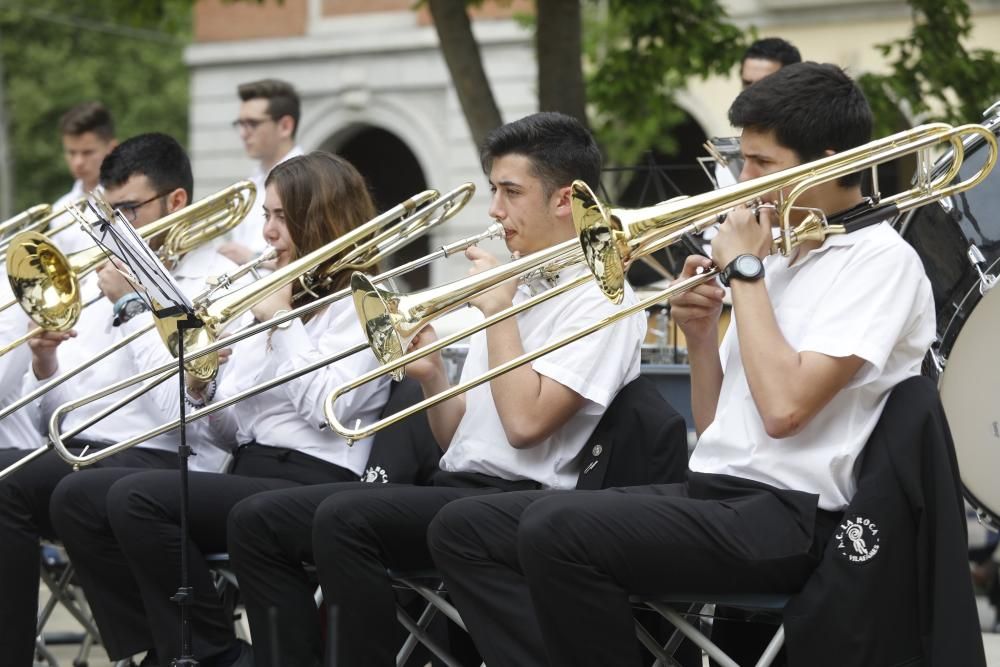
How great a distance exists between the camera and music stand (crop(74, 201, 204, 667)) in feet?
12.0

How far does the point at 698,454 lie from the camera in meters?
3.29

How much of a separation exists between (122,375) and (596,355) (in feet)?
6.31

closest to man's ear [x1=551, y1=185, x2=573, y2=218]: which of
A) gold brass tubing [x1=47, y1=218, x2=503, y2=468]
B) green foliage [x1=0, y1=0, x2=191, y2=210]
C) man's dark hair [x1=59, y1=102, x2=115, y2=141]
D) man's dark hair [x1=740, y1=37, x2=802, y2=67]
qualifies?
gold brass tubing [x1=47, y1=218, x2=503, y2=468]

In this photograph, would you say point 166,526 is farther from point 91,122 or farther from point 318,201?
point 91,122

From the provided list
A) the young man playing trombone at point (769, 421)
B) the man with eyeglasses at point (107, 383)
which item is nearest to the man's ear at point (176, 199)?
the man with eyeglasses at point (107, 383)

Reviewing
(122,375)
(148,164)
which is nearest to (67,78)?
(148,164)

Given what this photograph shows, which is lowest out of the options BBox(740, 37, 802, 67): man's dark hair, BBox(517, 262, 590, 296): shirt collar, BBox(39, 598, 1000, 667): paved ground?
BBox(39, 598, 1000, 667): paved ground

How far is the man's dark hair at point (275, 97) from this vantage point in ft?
23.2

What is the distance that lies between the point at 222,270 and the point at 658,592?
226cm

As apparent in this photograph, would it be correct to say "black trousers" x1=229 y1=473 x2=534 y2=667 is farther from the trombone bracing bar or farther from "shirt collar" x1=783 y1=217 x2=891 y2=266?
"shirt collar" x1=783 y1=217 x2=891 y2=266

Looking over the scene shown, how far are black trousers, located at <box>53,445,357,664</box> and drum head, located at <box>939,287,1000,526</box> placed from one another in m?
1.68

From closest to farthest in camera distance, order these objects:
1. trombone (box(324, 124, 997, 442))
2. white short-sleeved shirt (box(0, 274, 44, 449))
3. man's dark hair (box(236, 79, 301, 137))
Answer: trombone (box(324, 124, 997, 442)), white short-sleeved shirt (box(0, 274, 44, 449)), man's dark hair (box(236, 79, 301, 137))

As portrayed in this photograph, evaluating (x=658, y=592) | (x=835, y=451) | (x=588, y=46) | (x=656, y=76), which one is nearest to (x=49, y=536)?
(x=658, y=592)

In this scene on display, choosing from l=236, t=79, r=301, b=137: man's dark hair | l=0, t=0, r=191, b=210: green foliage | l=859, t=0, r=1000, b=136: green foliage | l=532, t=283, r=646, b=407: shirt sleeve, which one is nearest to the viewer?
l=532, t=283, r=646, b=407: shirt sleeve
